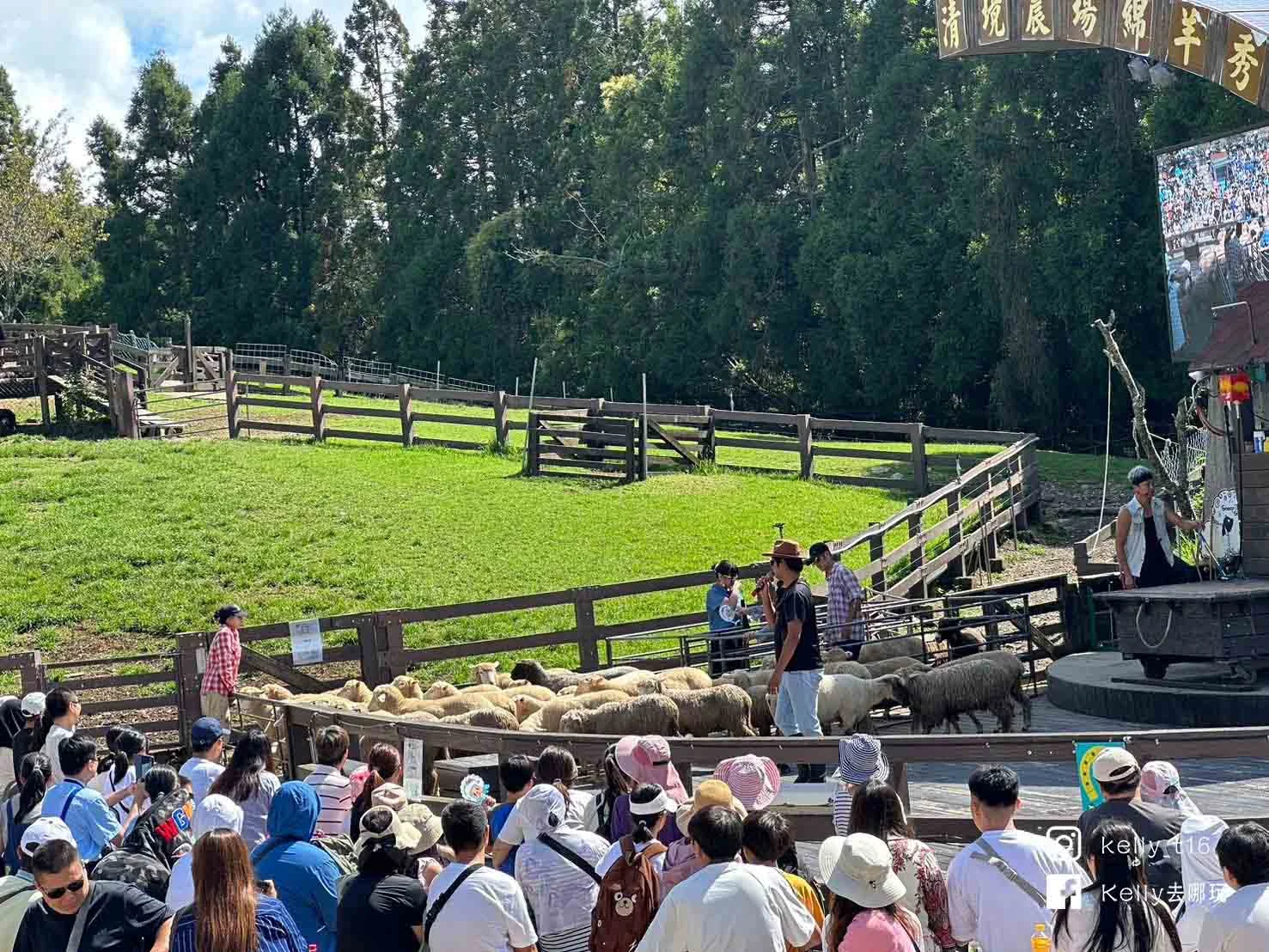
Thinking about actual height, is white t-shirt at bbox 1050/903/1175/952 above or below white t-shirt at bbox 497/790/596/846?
above

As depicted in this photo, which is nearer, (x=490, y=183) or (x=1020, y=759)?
(x=1020, y=759)

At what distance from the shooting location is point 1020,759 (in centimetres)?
793

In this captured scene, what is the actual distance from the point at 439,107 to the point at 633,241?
1450 centimetres

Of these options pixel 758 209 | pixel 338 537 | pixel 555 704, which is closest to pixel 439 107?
pixel 758 209

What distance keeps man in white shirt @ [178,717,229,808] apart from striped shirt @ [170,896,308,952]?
3003 millimetres

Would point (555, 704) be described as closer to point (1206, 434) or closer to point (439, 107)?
point (1206, 434)

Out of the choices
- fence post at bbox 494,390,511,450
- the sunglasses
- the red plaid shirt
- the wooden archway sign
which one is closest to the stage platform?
the wooden archway sign

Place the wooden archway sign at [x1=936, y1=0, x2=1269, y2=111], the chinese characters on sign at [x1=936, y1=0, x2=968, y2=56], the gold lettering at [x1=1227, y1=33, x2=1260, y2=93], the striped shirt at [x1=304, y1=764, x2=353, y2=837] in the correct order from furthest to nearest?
1. the chinese characters on sign at [x1=936, y1=0, x2=968, y2=56]
2. the wooden archway sign at [x1=936, y1=0, x2=1269, y2=111]
3. the gold lettering at [x1=1227, y1=33, x2=1260, y2=93]
4. the striped shirt at [x1=304, y1=764, x2=353, y2=837]

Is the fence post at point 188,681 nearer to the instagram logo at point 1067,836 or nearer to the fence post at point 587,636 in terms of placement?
the fence post at point 587,636

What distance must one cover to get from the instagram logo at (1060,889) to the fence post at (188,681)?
1170 centimetres

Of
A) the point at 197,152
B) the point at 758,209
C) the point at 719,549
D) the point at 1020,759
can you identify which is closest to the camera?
the point at 1020,759

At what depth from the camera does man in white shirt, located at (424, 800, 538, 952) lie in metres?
5.82

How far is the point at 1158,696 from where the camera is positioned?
46.1 feet

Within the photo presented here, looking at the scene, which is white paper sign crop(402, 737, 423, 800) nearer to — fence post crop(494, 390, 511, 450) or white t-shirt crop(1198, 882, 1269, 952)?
white t-shirt crop(1198, 882, 1269, 952)
